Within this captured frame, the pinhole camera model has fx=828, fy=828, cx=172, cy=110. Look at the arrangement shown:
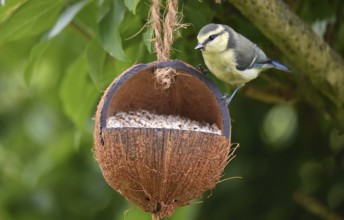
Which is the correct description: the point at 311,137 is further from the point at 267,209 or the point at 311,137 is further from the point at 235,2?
the point at 235,2

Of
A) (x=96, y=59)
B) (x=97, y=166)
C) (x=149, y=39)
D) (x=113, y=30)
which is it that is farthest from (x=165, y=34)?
(x=97, y=166)

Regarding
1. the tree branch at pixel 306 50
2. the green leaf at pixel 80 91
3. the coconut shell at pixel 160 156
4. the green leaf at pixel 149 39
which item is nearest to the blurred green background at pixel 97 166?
the green leaf at pixel 80 91

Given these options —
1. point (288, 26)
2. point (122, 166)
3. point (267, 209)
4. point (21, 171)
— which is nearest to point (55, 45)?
point (21, 171)

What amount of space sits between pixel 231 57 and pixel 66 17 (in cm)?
79

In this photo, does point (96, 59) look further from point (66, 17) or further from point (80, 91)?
point (80, 91)

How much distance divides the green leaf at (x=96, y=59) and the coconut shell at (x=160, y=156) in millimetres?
425

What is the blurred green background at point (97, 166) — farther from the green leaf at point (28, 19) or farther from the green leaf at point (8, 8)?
the green leaf at point (8, 8)

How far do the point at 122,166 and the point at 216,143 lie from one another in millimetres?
369

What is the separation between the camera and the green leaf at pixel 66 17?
3.80 metres

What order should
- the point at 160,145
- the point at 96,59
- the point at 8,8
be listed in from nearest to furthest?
1. the point at 160,145
2. the point at 8,8
3. the point at 96,59

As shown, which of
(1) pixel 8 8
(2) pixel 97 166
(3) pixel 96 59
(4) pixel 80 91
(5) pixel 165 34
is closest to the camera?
(5) pixel 165 34

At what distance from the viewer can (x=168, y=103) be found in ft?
12.1

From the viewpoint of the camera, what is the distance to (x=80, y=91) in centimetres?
431

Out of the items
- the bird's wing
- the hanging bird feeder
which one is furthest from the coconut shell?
the bird's wing
